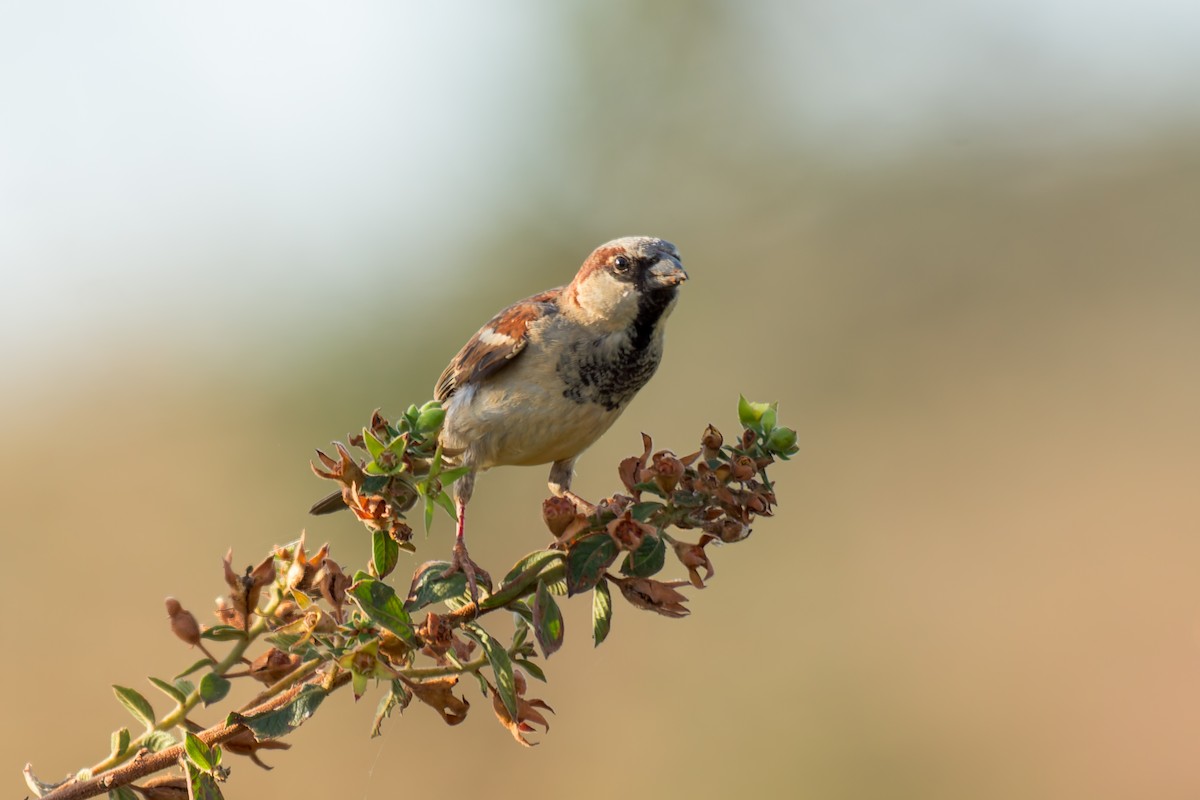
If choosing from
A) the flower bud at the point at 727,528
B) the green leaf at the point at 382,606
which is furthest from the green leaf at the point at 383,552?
the flower bud at the point at 727,528

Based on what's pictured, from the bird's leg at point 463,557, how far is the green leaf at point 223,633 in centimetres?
35

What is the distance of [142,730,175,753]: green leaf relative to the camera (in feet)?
5.33

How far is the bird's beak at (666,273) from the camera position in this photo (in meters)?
3.47

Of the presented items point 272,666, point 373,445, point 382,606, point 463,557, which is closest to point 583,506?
point 463,557

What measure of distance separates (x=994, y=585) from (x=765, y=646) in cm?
183

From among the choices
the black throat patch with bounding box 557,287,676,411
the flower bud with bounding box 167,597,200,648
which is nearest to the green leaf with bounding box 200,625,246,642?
the flower bud with bounding box 167,597,200,648

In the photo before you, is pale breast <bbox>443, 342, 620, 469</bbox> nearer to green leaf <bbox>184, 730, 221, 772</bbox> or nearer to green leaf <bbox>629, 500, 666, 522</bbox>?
green leaf <bbox>629, 500, 666, 522</bbox>

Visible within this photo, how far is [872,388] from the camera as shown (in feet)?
35.7

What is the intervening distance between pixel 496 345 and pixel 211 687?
217 centimetres

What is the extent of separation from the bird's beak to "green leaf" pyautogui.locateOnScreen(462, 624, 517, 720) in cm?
187

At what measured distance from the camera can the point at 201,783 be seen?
5.12 ft

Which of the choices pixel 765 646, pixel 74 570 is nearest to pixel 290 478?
pixel 74 570

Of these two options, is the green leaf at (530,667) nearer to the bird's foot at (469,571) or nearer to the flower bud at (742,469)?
the bird's foot at (469,571)

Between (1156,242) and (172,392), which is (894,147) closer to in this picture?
(1156,242)
